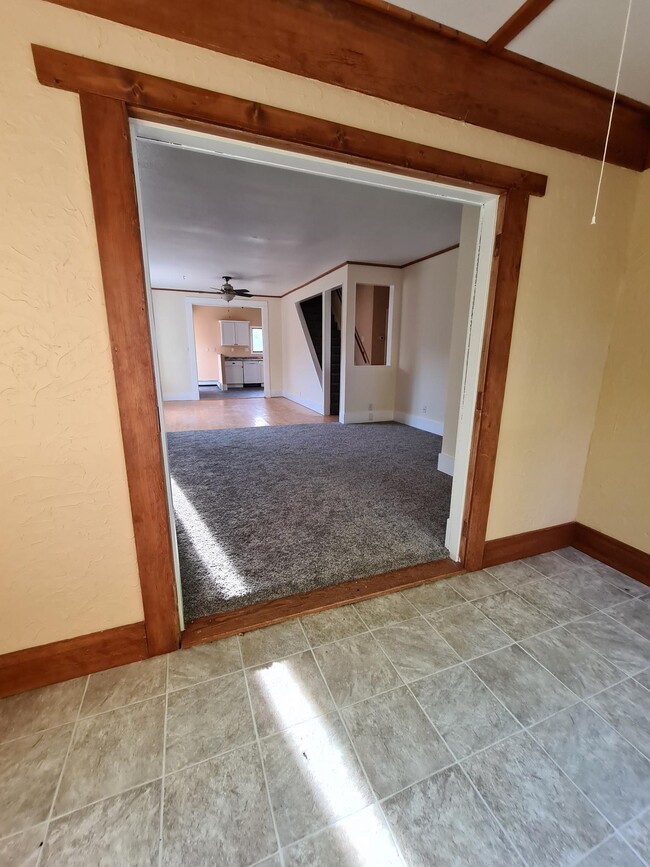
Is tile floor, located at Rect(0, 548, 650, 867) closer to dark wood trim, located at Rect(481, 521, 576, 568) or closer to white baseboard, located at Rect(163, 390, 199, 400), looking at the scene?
dark wood trim, located at Rect(481, 521, 576, 568)

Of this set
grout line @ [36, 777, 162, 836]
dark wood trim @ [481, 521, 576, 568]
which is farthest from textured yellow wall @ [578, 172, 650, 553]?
grout line @ [36, 777, 162, 836]

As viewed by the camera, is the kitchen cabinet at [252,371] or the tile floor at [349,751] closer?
the tile floor at [349,751]

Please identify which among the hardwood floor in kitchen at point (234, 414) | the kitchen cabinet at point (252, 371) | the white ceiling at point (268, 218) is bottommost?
the hardwood floor in kitchen at point (234, 414)

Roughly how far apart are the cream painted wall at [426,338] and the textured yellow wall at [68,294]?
9.36ft

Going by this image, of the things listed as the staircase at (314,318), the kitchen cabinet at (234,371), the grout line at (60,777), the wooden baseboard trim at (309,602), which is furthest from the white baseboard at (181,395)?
the grout line at (60,777)

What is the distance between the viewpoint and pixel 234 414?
611cm

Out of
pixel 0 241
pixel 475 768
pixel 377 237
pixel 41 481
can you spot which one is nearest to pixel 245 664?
pixel 475 768

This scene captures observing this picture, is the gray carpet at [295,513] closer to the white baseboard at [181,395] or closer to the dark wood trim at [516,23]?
the dark wood trim at [516,23]

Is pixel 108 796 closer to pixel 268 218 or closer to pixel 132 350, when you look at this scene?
pixel 132 350

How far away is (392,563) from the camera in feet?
6.38

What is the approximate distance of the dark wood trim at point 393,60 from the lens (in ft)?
3.39

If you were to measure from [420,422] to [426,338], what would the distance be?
3.93ft

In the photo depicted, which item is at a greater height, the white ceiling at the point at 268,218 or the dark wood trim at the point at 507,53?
the white ceiling at the point at 268,218

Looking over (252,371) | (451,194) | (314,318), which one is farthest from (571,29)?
(252,371)
